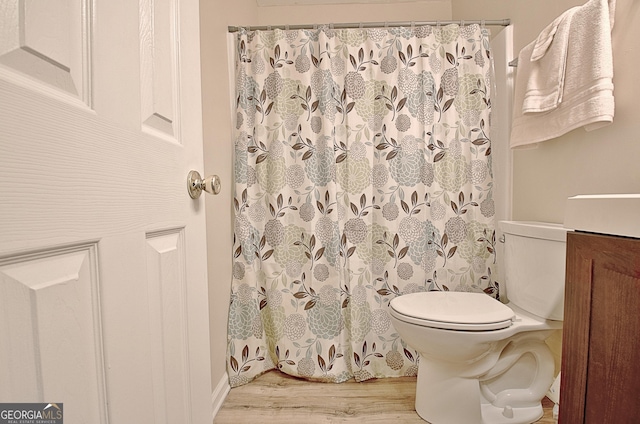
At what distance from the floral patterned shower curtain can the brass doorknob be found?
93 cm

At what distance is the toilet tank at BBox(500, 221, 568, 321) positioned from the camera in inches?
46.5

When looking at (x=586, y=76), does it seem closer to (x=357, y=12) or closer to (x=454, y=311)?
(x=454, y=311)

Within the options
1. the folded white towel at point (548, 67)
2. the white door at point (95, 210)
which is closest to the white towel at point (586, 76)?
the folded white towel at point (548, 67)

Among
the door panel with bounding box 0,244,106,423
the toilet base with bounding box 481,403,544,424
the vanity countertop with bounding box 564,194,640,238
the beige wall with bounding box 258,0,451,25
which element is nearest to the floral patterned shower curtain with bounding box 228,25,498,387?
the toilet base with bounding box 481,403,544,424

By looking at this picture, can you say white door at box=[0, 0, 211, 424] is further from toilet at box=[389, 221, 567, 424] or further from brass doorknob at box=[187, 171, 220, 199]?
toilet at box=[389, 221, 567, 424]

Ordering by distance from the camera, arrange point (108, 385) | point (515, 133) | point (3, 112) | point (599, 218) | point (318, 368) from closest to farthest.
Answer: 1. point (3, 112)
2. point (108, 385)
3. point (599, 218)
4. point (515, 133)
5. point (318, 368)

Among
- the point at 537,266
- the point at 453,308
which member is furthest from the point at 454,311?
the point at 537,266

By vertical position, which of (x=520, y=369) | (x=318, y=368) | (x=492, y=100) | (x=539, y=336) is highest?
(x=492, y=100)

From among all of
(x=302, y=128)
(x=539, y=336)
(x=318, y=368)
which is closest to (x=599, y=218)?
(x=539, y=336)

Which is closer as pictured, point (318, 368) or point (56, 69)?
point (56, 69)

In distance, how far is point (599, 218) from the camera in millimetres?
574

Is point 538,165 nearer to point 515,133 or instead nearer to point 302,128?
point 515,133

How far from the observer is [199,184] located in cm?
73

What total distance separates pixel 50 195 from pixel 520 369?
5.42 feet
